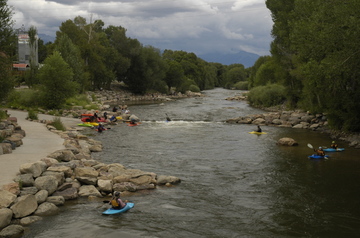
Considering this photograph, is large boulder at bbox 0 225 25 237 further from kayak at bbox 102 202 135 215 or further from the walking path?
kayak at bbox 102 202 135 215

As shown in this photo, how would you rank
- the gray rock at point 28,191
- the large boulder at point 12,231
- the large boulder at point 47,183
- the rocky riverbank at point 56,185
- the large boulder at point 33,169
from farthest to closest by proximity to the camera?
the large boulder at point 33,169, the large boulder at point 47,183, the gray rock at point 28,191, the rocky riverbank at point 56,185, the large boulder at point 12,231

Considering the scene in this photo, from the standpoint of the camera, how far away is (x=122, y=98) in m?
73.4

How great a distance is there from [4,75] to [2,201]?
10.2 m

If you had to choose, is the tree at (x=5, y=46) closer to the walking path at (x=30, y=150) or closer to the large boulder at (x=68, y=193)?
the walking path at (x=30, y=150)

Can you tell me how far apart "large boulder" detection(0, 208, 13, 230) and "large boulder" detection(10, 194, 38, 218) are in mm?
268

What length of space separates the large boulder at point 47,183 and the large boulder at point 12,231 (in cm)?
254

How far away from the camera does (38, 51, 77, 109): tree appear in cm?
4003

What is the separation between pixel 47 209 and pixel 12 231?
5.64 ft

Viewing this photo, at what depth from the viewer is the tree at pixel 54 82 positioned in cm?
4003

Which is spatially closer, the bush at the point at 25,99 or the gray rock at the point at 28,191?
the gray rock at the point at 28,191

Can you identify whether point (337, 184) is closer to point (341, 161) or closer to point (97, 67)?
point (341, 161)

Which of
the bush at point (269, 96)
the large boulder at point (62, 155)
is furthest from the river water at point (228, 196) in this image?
the bush at point (269, 96)

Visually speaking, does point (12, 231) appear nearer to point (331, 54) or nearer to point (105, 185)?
point (105, 185)

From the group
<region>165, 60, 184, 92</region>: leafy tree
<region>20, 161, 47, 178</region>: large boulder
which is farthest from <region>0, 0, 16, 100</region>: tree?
<region>165, 60, 184, 92</region>: leafy tree
